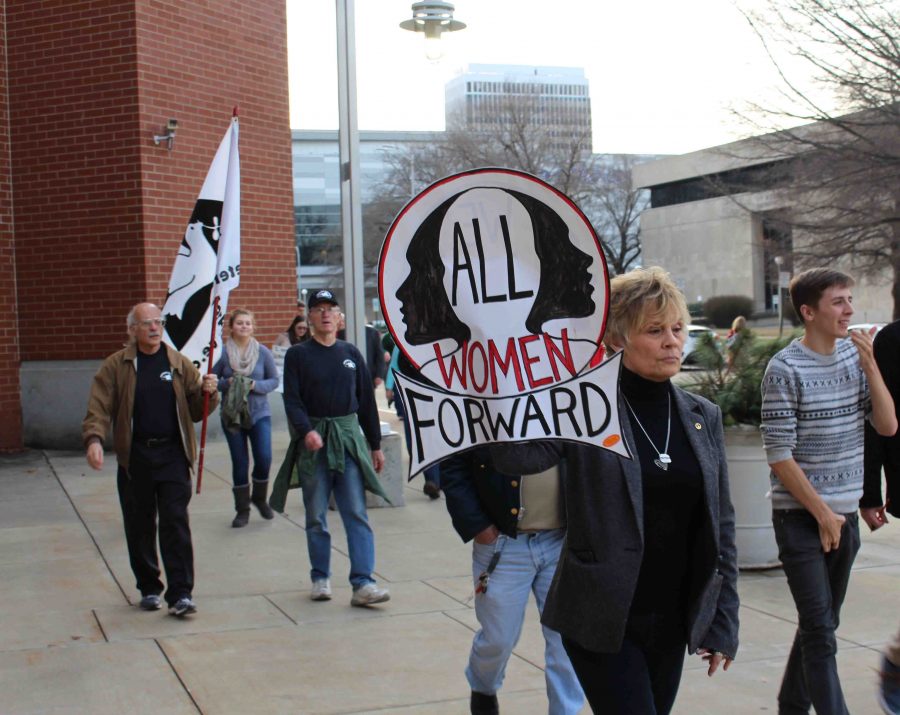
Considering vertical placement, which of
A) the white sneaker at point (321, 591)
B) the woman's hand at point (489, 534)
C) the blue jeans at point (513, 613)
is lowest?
the white sneaker at point (321, 591)

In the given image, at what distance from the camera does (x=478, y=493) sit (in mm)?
4297

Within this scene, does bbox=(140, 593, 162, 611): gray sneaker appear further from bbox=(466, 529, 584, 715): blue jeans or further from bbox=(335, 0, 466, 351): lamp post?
bbox=(335, 0, 466, 351): lamp post

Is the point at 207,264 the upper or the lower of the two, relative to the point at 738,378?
upper

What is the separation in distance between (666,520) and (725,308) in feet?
223

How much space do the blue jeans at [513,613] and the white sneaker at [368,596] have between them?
8.17 feet

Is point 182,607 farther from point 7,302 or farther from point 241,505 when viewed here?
point 7,302

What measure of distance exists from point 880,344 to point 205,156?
419 inches

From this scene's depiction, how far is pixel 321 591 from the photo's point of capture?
22.9 ft

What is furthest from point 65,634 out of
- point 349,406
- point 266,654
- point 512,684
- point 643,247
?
point 643,247

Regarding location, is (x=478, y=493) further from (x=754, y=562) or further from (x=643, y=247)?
(x=643, y=247)

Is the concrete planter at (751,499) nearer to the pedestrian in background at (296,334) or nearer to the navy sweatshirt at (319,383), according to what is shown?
the navy sweatshirt at (319,383)

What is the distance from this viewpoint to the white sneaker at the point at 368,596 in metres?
6.77

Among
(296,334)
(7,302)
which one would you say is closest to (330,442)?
(296,334)

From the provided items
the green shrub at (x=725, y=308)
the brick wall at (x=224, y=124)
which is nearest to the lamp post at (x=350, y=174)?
the brick wall at (x=224, y=124)
